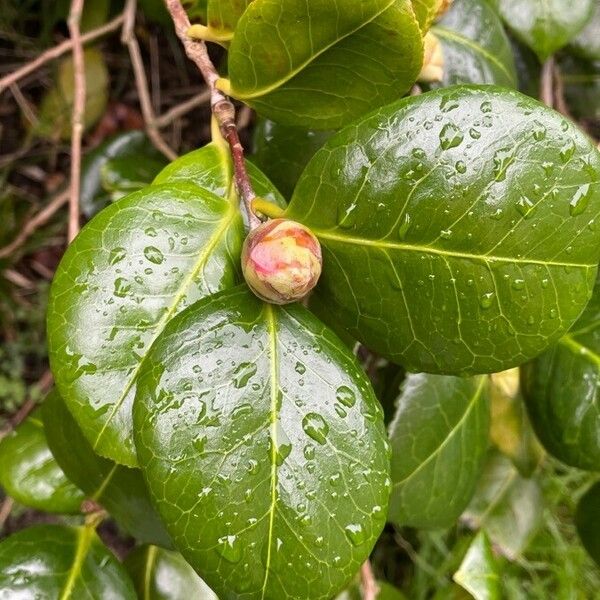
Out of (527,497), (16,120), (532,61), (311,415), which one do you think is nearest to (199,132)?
(16,120)

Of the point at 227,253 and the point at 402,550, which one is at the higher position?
the point at 227,253

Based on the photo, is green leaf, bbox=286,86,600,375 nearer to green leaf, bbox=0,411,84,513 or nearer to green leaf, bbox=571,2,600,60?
green leaf, bbox=0,411,84,513

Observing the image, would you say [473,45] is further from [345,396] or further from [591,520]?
[591,520]

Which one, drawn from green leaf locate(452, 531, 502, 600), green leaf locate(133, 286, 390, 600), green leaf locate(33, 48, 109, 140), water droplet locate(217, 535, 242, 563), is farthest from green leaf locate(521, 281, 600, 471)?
green leaf locate(33, 48, 109, 140)

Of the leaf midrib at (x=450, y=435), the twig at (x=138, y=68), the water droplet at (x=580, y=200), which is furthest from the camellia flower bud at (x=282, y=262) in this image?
the twig at (x=138, y=68)

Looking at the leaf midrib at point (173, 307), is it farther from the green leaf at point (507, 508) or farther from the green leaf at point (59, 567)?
the green leaf at point (507, 508)

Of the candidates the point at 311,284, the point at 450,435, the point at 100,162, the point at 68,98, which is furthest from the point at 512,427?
the point at 68,98

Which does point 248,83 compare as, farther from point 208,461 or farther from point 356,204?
point 208,461
